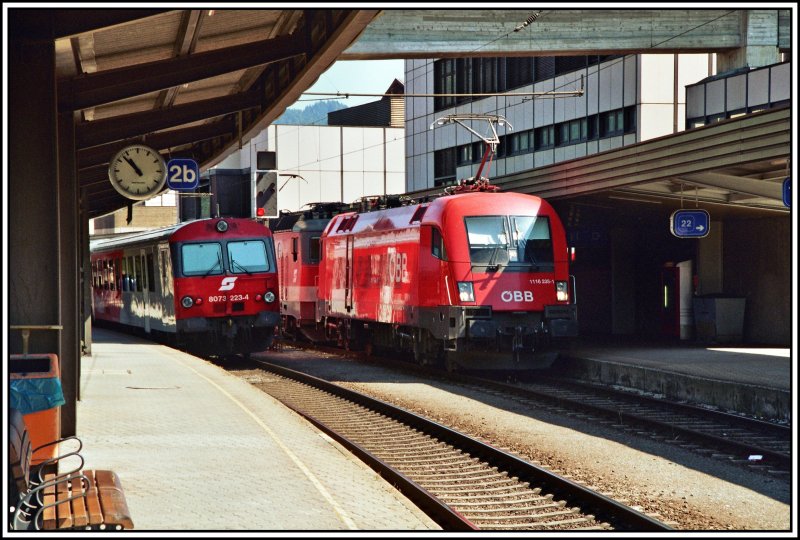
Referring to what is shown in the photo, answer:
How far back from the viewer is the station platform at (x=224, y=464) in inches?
330

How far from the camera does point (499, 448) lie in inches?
526

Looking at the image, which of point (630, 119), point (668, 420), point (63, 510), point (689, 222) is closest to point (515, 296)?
point (689, 222)

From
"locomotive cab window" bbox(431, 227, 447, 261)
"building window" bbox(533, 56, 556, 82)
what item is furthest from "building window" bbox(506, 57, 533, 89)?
"locomotive cab window" bbox(431, 227, 447, 261)

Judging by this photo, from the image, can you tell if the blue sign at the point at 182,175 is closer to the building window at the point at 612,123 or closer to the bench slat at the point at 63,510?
the bench slat at the point at 63,510

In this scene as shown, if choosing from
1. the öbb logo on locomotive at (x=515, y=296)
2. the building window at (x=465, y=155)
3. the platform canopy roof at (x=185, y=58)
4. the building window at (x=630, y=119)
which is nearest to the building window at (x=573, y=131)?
the building window at (x=630, y=119)

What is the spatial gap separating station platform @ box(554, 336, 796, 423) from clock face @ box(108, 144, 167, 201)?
27.8 ft

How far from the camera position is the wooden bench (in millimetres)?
6566

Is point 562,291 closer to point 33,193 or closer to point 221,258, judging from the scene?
point 221,258

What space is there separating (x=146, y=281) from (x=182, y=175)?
7.80 metres

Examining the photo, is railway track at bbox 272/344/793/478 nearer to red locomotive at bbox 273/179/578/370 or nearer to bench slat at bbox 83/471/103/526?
red locomotive at bbox 273/179/578/370

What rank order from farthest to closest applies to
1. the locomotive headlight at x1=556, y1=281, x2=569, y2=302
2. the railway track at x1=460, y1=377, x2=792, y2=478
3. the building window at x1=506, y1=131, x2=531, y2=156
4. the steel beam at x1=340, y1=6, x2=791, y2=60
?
the building window at x1=506, y1=131, x2=531, y2=156 < the steel beam at x1=340, y1=6, x2=791, y2=60 < the locomotive headlight at x1=556, y1=281, x2=569, y2=302 < the railway track at x1=460, y1=377, x2=792, y2=478

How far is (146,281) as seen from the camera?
28734 millimetres

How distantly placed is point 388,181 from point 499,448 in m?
71.0

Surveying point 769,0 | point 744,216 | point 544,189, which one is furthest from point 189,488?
point 744,216
